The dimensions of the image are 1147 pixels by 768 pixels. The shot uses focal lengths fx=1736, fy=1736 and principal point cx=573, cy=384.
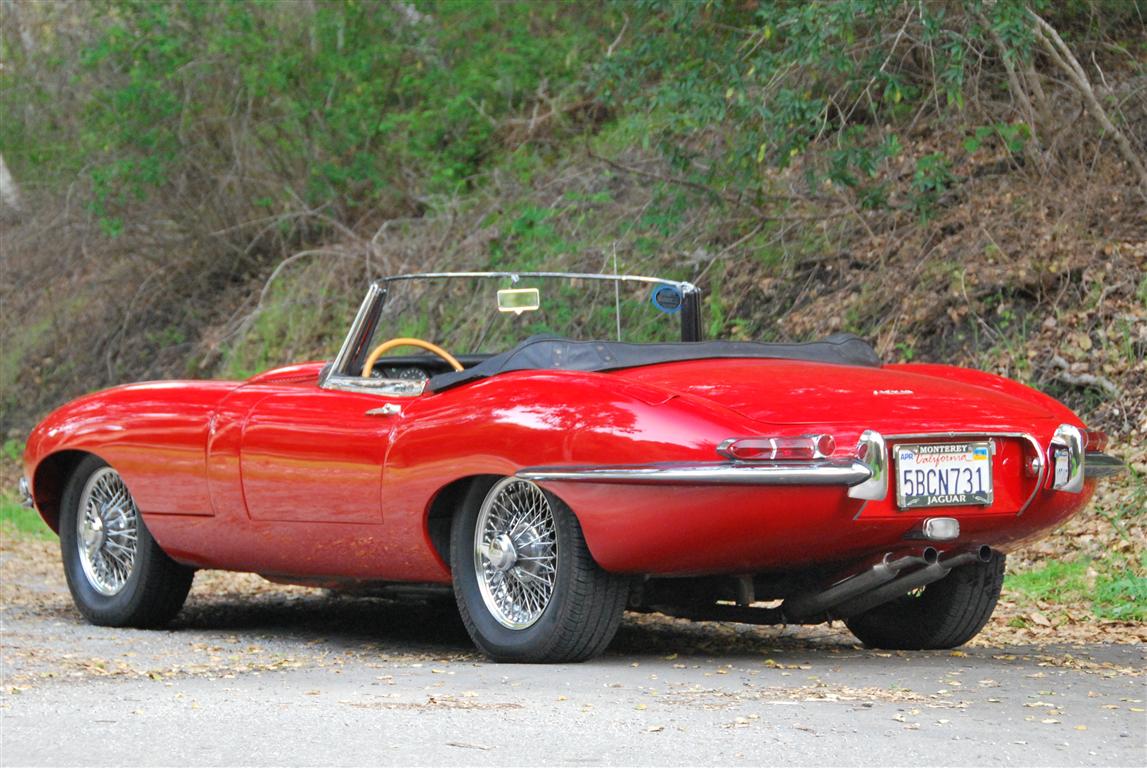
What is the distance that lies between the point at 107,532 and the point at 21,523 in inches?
227

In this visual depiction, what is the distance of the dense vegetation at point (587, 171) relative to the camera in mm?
10812

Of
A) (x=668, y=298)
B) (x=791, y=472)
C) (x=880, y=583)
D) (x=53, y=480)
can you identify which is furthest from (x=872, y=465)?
(x=53, y=480)

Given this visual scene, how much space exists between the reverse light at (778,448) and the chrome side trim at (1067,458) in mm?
897

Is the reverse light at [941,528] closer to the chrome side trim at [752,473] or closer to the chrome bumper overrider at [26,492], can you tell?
the chrome side trim at [752,473]

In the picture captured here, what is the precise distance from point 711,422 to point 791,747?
1.38 meters

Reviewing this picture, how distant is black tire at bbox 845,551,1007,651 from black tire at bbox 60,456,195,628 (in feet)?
10.0

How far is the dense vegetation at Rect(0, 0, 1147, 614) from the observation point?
10.8 metres

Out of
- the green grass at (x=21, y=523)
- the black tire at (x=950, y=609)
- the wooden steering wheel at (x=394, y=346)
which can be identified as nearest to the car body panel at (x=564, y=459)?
the wooden steering wheel at (x=394, y=346)

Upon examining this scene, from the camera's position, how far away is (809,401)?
5.50 metres

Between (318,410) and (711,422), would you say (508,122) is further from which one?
(711,422)

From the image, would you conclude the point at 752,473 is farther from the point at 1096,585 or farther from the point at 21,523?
the point at 21,523

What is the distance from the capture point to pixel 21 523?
42.4 feet

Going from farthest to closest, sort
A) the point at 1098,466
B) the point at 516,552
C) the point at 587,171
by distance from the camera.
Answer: the point at 587,171
the point at 1098,466
the point at 516,552

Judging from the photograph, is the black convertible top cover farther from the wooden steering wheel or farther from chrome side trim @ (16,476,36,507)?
chrome side trim @ (16,476,36,507)
